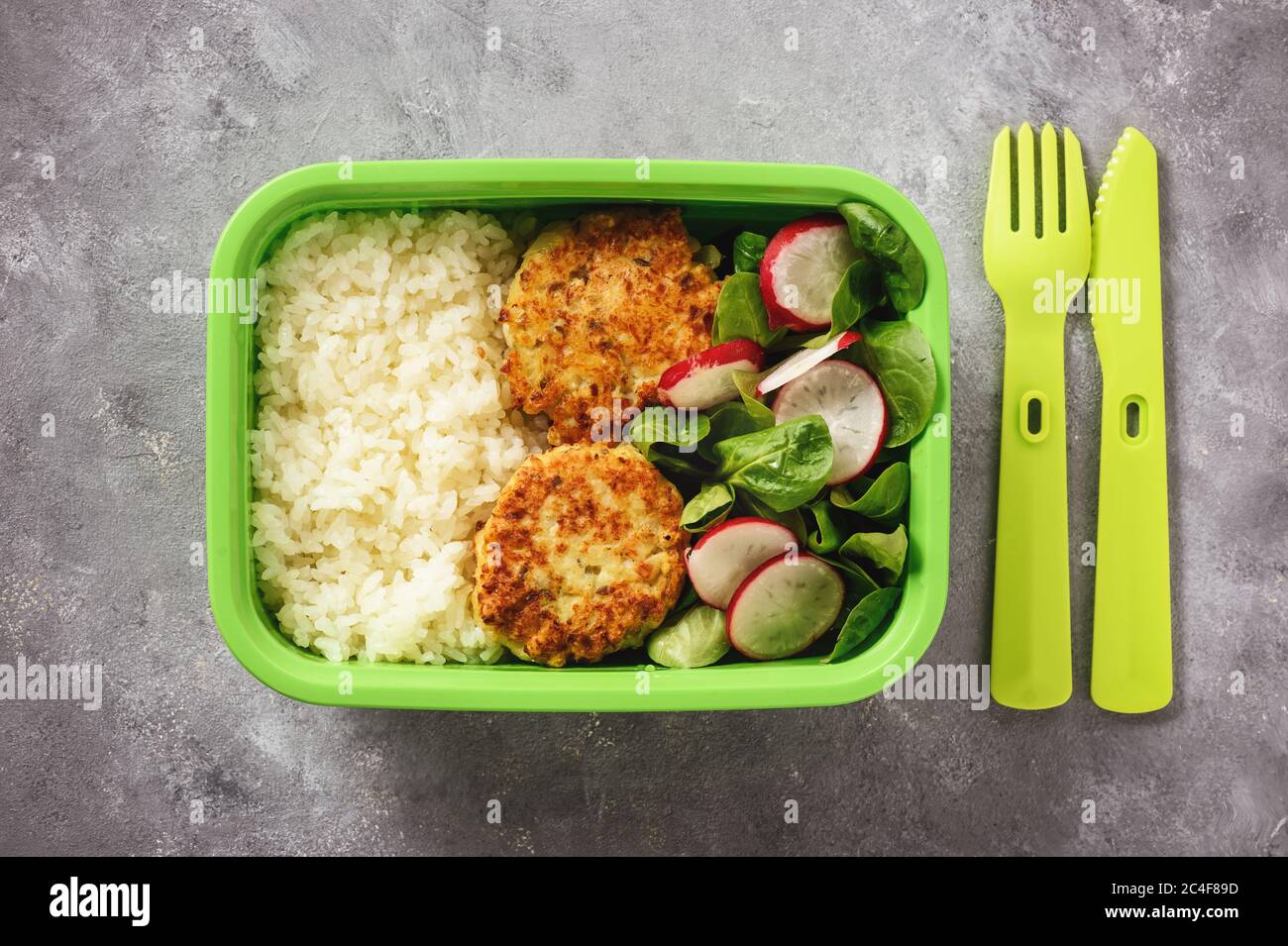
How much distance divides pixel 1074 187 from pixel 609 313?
101 cm

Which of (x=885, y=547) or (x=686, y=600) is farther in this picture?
(x=686, y=600)

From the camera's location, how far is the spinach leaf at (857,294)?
158cm

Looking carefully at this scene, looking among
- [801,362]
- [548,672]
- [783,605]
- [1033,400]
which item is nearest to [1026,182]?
[1033,400]

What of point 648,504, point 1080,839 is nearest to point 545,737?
point 648,504

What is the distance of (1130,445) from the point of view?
1.88 meters

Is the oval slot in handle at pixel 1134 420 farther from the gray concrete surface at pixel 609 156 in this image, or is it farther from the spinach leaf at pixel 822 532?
the spinach leaf at pixel 822 532

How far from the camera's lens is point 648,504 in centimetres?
165

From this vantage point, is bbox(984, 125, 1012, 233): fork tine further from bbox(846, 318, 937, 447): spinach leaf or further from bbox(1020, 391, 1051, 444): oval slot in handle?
bbox(846, 318, 937, 447): spinach leaf

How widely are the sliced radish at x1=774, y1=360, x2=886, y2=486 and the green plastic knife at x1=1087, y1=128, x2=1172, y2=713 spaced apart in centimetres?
63

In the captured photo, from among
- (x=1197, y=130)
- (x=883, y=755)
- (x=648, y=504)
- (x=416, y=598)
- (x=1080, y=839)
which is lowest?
(x=1080, y=839)

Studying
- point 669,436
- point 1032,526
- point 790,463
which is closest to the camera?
point 790,463

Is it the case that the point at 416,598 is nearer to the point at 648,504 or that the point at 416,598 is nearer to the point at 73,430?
the point at 648,504

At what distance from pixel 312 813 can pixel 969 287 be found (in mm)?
1795

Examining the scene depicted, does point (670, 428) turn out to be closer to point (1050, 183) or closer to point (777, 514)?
point (777, 514)
